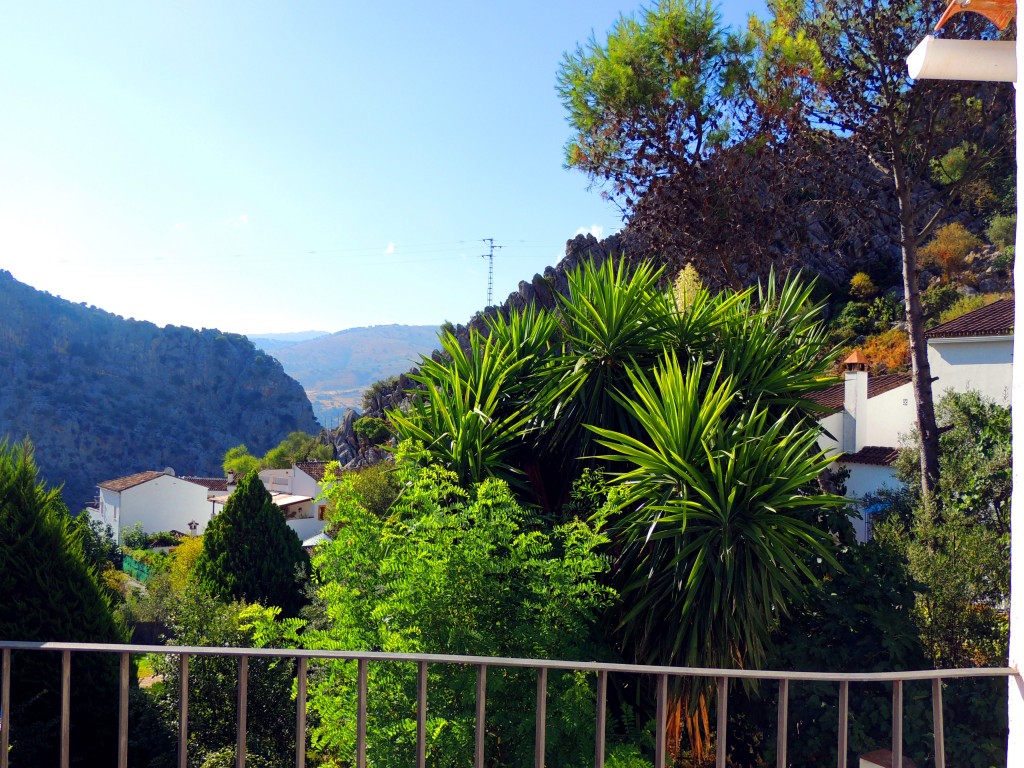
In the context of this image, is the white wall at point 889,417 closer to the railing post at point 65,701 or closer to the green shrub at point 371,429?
the green shrub at point 371,429

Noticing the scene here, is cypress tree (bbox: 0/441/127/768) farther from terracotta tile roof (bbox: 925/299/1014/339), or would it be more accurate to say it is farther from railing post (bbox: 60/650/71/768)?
terracotta tile roof (bbox: 925/299/1014/339)

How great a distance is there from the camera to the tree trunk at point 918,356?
36.4 feet

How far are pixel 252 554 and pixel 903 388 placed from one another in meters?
15.8

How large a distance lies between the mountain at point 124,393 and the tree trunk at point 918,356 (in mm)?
86015

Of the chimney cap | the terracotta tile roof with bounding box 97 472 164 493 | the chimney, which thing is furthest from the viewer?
the terracotta tile roof with bounding box 97 472 164 493

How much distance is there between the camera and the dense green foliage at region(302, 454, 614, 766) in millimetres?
3574

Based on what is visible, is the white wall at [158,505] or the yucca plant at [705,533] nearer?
the yucca plant at [705,533]

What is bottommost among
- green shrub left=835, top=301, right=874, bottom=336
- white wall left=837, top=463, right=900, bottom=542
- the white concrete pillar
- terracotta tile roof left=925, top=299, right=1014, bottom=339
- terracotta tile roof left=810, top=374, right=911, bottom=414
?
white wall left=837, top=463, right=900, bottom=542

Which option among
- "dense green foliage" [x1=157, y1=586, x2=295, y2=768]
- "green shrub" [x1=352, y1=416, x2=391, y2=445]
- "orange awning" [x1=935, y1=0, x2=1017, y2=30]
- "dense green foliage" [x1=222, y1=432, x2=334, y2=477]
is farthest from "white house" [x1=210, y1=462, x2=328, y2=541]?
"orange awning" [x1=935, y1=0, x2=1017, y2=30]

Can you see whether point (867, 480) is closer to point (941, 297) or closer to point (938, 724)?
point (941, 297)

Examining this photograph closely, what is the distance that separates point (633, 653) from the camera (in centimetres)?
452

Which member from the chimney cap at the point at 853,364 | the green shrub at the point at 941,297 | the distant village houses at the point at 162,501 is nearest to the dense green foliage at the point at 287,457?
the distant village houses at the point at 162,501

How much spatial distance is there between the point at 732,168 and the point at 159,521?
4626 centimetres

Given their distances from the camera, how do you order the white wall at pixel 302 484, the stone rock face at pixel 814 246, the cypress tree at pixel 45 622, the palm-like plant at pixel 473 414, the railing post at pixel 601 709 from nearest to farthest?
the railing post at pixel 601 709 → the palm-like plant at pixel 473 414 → the cypress tree at pixel 45 622 → the stone rock face at pixel 814 246 → the white wall at pixel 302 484
